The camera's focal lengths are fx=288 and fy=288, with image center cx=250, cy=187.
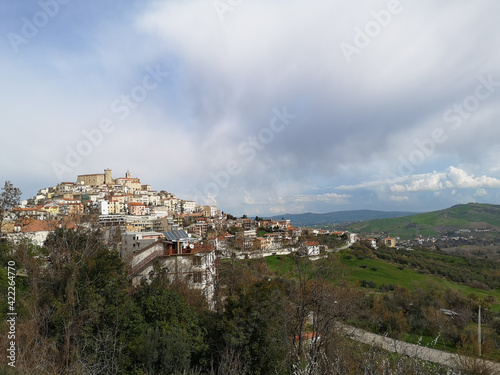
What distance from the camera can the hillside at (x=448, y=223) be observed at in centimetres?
11829

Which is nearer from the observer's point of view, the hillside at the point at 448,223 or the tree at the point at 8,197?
the tree at the point at 8,197

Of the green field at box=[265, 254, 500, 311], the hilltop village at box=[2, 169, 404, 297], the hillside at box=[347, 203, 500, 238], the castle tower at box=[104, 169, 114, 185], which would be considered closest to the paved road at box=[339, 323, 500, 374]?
the hilltop village at box=[2, 169, 404, 297]

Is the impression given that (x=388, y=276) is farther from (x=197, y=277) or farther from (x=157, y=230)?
(x=157, y=230)

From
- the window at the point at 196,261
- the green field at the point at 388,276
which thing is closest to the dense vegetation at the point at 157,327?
the window at the point at 196,261

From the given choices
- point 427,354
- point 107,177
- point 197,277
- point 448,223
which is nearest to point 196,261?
point 197,277

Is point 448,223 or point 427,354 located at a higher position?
point 427,354

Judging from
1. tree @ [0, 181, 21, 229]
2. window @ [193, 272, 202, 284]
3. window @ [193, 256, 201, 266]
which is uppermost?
tree @ [0, 181, 21, 229]

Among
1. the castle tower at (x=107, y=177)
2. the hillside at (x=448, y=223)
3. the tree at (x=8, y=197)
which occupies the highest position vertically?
the castle tower at (x=107, y=177)

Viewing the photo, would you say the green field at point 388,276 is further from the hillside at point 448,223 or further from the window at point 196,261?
the hillside at point 448,223

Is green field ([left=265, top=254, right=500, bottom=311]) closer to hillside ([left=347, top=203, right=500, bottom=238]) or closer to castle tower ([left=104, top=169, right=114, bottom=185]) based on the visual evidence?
castle tower ([left=104, top=169, right=114, bottom=185])

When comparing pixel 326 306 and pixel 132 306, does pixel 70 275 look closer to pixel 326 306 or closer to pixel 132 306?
pixel 132 306

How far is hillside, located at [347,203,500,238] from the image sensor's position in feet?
388

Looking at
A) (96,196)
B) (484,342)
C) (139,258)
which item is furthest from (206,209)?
(484,342)

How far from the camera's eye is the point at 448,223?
440 ft
